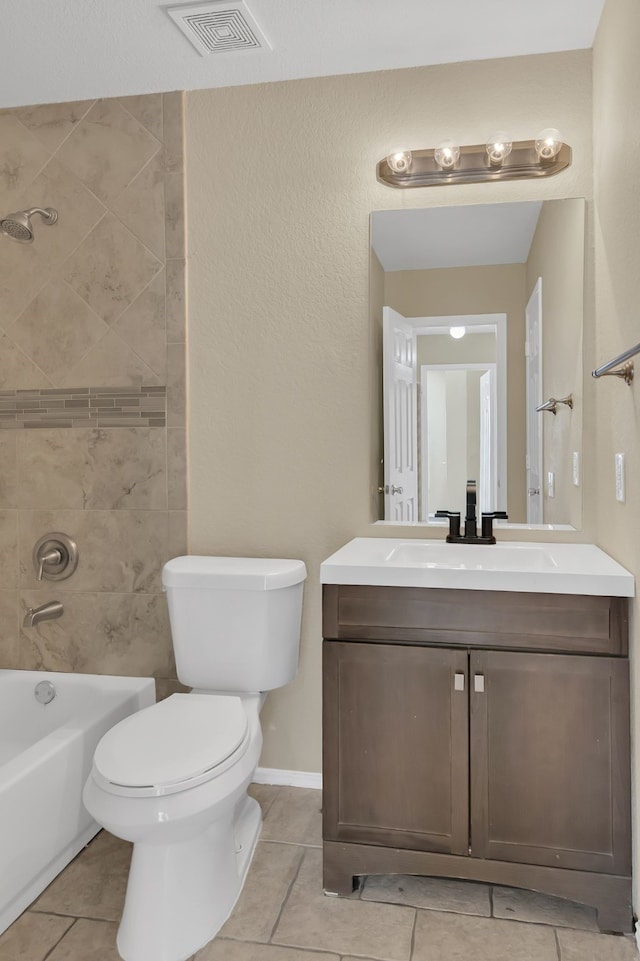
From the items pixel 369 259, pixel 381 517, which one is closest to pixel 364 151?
pixel 369 259

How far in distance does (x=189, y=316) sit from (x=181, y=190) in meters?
0.45

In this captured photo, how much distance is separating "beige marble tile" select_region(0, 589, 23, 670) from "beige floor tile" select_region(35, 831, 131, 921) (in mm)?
850

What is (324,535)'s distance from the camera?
8.09ft

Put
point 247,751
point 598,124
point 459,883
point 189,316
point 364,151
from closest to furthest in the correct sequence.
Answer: point 247,751, point 459,883, point 598,124, point 364,151, point 189,316

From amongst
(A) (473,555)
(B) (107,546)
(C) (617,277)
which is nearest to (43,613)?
(B) (107,546)

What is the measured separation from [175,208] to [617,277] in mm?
1538

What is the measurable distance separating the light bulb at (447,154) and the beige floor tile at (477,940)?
2230 millimetres

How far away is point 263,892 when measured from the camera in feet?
6.23

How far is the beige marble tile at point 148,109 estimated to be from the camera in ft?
8.28

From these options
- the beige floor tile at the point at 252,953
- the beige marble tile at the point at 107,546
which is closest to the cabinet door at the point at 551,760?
the beige floor tile at the point at 252,953

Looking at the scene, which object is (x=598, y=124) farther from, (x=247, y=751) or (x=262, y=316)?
(x=247, y=751)

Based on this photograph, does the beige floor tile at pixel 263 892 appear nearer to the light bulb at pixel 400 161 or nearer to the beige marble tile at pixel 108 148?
the light bulb at pixel 400 161

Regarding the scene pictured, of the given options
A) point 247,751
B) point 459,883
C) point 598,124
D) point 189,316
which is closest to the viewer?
point 247,751

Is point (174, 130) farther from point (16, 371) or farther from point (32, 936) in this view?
point (32, 936)
